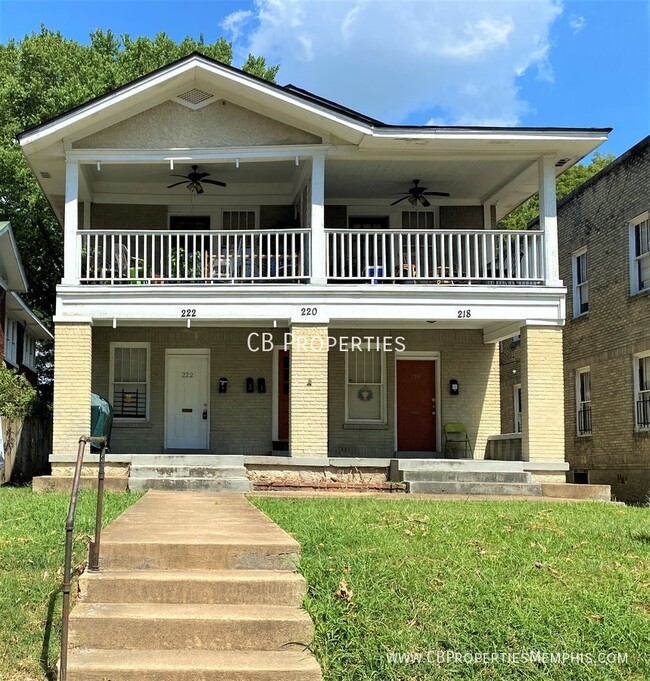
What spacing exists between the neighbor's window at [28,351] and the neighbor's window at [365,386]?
534 inches

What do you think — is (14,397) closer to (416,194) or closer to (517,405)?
(416,194)

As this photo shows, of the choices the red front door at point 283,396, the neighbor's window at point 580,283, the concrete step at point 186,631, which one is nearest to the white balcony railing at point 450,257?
the red front door at point 283,396

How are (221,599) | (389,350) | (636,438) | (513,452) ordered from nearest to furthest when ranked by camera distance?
(221,599), (513,452), (389,350), (636,438)

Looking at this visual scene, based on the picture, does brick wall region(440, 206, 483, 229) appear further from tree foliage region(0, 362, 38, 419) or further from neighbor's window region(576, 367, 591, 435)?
tree foliage region(0, 362, 38, 419)

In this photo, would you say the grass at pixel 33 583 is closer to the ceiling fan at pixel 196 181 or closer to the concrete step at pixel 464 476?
the concrete step at pixel 464 476

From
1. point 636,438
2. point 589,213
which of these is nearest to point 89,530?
point 636,438

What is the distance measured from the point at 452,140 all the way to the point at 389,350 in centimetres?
496

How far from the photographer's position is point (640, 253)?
19109 mm

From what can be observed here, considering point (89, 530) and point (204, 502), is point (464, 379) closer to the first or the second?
point (204, 502)

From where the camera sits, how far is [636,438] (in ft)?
62.1

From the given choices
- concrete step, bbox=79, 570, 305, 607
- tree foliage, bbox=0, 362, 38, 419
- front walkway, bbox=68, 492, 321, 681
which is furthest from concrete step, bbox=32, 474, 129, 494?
concrete step, bbox=79, 570, 305, 607

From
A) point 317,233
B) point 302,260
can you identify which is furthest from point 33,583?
point 317,233

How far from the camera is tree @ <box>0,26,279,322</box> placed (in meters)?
27.7

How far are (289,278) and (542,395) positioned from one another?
513 centimetres
